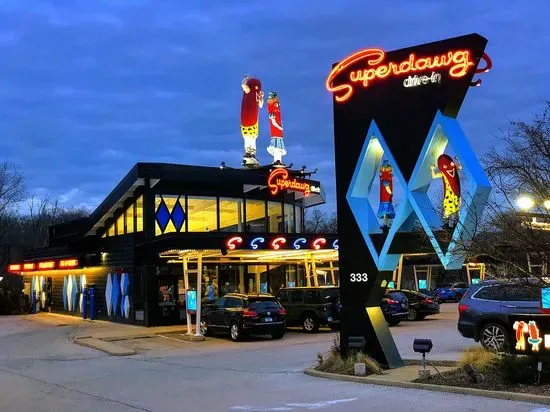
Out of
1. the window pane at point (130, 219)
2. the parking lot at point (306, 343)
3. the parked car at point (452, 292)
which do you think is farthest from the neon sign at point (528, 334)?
the parked car at point (452, 292)

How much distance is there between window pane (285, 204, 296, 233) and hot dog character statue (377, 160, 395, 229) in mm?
15559

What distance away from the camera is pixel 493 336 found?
52.6 ft

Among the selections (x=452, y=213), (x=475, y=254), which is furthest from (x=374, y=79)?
(x=475, y=254)

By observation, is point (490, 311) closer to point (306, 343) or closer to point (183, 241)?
point (306, 343)

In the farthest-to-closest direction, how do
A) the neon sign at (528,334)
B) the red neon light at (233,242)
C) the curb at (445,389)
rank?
1. the red neon light at (233,242)
2. the neon sign at (528,334)
3. the curb at (445,389)

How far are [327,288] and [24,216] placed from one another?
76637 millimetres

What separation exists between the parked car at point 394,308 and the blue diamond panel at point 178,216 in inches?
413

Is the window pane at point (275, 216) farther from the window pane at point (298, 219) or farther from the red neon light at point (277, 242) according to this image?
the red neon light at point (277, 242)

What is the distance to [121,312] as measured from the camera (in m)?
31.1

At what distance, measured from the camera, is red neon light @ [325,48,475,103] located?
1269cm

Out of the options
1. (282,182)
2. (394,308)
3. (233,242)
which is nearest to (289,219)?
(282,182)

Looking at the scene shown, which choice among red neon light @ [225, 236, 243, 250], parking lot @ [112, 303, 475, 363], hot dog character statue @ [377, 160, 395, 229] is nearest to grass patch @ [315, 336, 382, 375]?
parking lot @ [112, 303, 475, 363]

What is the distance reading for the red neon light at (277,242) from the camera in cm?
2509

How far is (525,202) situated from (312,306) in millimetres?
15439
